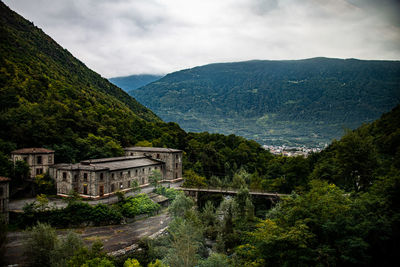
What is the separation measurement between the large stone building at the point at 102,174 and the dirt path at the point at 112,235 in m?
7.42

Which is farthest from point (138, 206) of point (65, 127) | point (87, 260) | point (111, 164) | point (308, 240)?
point (308, 240)

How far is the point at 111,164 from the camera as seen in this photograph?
4203 cm

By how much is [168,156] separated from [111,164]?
45.8 feet

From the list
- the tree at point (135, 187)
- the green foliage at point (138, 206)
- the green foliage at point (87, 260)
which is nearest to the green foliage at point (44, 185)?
the green foliage at point (138, 206)

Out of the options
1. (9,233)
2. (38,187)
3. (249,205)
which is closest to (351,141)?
(249,205)

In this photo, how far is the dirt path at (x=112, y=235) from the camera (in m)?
23.2

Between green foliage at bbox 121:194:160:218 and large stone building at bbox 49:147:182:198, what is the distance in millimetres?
4511

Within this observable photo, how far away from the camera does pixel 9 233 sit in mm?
26453

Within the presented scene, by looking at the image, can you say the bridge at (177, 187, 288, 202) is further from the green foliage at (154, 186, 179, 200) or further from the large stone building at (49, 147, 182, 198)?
the large stone building at (49, 147, 182, 198)

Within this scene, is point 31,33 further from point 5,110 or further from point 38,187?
point 38,187

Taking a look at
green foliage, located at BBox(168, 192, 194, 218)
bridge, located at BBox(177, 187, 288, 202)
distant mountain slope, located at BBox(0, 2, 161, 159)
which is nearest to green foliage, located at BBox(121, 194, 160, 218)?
green foliage, located at BBox(168, 192, 194, 218)

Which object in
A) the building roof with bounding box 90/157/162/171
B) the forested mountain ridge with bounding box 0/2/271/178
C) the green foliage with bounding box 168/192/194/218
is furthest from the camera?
the forested mountain ridge with bounding box 0/2/271/178

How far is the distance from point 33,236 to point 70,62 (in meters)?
113

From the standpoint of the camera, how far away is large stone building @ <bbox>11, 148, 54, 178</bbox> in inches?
1421
